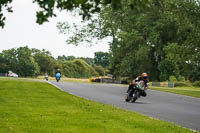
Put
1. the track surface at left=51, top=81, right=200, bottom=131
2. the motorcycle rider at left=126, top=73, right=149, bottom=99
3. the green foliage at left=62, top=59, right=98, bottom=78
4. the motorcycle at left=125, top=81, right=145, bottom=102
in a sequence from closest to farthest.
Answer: the track surface at left=51, top=81, right=200, bottom=131 < the motorcycle rider at left=126, top=73, right=149, bottom=99 < the motorcycle at left=125, top=81, right=145, bottom=102 < the green foliage at left=62, top=59, right=98, bottom=78

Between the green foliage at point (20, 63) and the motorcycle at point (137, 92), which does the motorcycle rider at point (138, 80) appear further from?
the green foliage at point (20, 63)

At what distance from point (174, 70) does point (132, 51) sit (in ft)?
21.3

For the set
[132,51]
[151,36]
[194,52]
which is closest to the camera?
[194,52]

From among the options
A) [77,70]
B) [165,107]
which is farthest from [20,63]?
[165,107]

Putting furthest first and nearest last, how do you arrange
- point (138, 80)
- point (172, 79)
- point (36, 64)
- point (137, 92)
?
1. point (36, 64)
2. point (172, 79)
3. point (137, 92)
4. point (138, 80)

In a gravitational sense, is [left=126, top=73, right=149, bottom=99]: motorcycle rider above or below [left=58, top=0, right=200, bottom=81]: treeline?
below

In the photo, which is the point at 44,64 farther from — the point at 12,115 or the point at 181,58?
the point at 12,115

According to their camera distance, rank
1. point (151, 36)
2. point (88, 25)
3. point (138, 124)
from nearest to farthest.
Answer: point (138, 124) → point (151, 36) → point (88, 25)

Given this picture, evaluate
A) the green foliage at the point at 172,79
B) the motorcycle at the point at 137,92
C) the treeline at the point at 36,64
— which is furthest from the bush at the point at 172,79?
the treeline at the point at 36,64

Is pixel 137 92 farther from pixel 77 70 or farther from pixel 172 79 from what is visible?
pixel 77 70

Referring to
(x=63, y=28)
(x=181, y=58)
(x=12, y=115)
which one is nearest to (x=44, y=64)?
(x=63, y=28)

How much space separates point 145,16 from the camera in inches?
2559

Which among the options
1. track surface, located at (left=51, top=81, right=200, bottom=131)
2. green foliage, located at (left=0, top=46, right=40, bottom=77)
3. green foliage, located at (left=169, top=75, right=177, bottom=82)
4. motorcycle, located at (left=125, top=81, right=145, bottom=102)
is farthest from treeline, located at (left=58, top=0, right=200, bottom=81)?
green foliage, located at (left=0, top=46, right=40, bottom=77)

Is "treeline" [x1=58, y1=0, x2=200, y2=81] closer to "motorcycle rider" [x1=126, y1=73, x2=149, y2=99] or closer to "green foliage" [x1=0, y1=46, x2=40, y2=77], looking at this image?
"motorcycle rider" [x1=126, y1=73, x2=149, y2=99]
